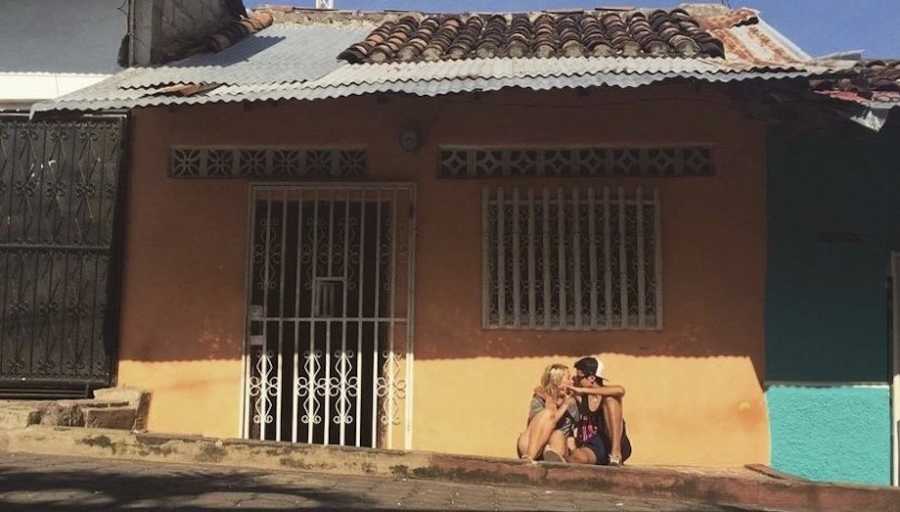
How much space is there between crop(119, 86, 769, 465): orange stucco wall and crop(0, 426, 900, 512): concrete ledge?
1059mm

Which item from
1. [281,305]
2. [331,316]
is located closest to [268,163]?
[281,305]

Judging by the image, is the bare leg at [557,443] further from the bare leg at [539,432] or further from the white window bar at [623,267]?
the white window bar at [623,267]

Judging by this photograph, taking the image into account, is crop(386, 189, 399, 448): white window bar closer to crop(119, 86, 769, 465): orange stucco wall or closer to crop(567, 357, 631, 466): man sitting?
crop(119, 86, 769, 465): orange stucco wall

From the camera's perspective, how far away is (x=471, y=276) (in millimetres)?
6043

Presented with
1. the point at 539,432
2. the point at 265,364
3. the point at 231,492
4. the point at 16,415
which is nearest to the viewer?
the point at 231,492

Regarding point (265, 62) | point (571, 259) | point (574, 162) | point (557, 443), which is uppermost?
point (265, 62)

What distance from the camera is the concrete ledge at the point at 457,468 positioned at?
4.61 meters

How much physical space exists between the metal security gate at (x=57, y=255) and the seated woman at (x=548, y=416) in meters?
3.32

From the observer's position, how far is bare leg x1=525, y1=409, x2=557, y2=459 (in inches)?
201

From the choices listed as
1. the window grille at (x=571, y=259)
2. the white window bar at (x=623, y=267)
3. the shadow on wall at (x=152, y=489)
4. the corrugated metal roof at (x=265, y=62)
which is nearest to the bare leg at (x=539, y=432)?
the window grille at (x=571, y=259)

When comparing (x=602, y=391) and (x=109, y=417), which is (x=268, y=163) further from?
(x=602, y=391)

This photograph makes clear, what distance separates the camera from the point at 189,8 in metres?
6.86

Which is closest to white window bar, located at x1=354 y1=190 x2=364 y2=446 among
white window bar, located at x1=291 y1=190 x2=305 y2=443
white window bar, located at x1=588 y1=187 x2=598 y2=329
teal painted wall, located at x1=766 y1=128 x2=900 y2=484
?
white window bar, located at x1=291 y1=190 x2=305 y2=443

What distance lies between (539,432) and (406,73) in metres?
2.55
